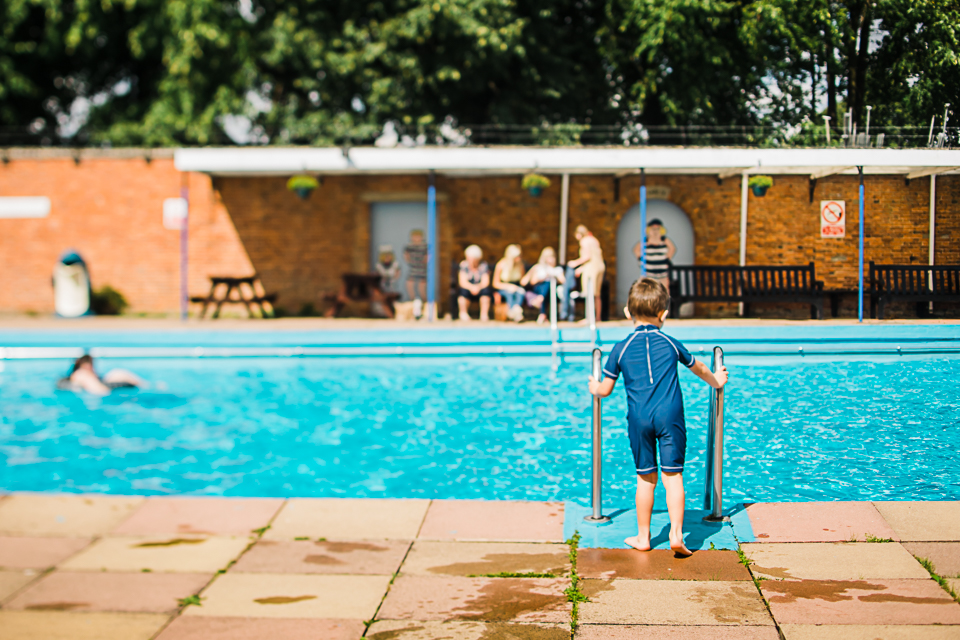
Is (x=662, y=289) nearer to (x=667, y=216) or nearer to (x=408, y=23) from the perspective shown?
(x=667, y=216)

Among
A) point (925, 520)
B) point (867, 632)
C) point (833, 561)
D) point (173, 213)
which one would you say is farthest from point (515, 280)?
point (867, 632)

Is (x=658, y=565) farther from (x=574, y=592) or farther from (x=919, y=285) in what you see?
(x=919, y=285)

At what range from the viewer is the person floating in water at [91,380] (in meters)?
8.46

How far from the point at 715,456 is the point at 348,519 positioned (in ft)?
7.24

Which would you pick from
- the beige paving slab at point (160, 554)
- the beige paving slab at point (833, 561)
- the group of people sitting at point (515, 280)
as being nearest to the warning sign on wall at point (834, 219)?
the beige paving slab at point (833, 561)

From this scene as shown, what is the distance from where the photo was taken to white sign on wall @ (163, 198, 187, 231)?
14602mm

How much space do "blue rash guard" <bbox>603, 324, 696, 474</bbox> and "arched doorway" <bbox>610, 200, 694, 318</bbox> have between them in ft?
4.70

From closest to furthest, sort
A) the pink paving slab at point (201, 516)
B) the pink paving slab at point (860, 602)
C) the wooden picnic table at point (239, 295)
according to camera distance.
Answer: the pink paving slab at point (860, 602)
the pink paving slab at point (201, 516)
the wooden picnic table at point (239, 295)

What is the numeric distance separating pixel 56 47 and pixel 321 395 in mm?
16587

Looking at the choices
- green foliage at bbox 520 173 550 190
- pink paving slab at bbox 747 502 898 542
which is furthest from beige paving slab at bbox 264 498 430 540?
green foliage at bbox 520 173 550 190

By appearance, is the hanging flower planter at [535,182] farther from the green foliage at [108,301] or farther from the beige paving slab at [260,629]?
the beige paving slab at [260,629]

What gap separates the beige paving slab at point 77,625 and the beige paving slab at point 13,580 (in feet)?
0.77

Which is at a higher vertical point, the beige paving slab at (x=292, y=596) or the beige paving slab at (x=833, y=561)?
the beige paving slab at (x=833, y=561)

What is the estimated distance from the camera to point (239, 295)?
47.1 ft
